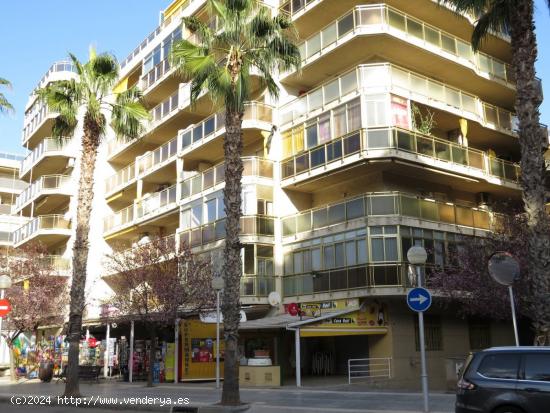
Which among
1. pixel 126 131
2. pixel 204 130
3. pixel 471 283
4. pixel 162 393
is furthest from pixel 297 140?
pixel 162 393

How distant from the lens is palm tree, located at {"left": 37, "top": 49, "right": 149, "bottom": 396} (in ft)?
65.8

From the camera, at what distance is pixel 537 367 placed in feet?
32.2

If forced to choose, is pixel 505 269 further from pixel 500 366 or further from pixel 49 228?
pixel 49 228

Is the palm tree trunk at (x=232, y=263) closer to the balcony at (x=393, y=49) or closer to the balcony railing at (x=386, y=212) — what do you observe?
the balcony railing at (x=386, y=212)

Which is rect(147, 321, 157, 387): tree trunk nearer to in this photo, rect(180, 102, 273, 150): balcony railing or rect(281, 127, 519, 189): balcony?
rect(281, 127, 519, 189): balcony

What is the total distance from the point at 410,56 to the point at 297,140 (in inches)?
252

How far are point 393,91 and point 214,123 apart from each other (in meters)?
10.1

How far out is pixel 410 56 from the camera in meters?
27.8

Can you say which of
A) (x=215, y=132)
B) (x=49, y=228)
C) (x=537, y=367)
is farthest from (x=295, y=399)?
(x=49, y=228)

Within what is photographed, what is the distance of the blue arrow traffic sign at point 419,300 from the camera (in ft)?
43.6

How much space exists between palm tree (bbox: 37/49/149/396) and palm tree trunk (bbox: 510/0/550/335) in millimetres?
13480

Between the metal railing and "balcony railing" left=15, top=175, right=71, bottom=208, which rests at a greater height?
"balcony railing" left=15, top=175, right=71, bottom=208

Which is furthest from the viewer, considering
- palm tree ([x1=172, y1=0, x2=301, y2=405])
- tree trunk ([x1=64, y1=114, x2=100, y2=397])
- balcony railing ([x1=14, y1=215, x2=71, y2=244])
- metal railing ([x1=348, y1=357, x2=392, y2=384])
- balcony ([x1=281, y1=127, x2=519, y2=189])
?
balcony railing ([x1=14, y1=215, x2=71, y2=244])

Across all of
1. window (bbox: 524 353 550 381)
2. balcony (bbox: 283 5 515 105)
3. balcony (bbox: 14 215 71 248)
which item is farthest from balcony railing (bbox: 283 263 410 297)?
balcony (bbox: 14 215 71 248)
